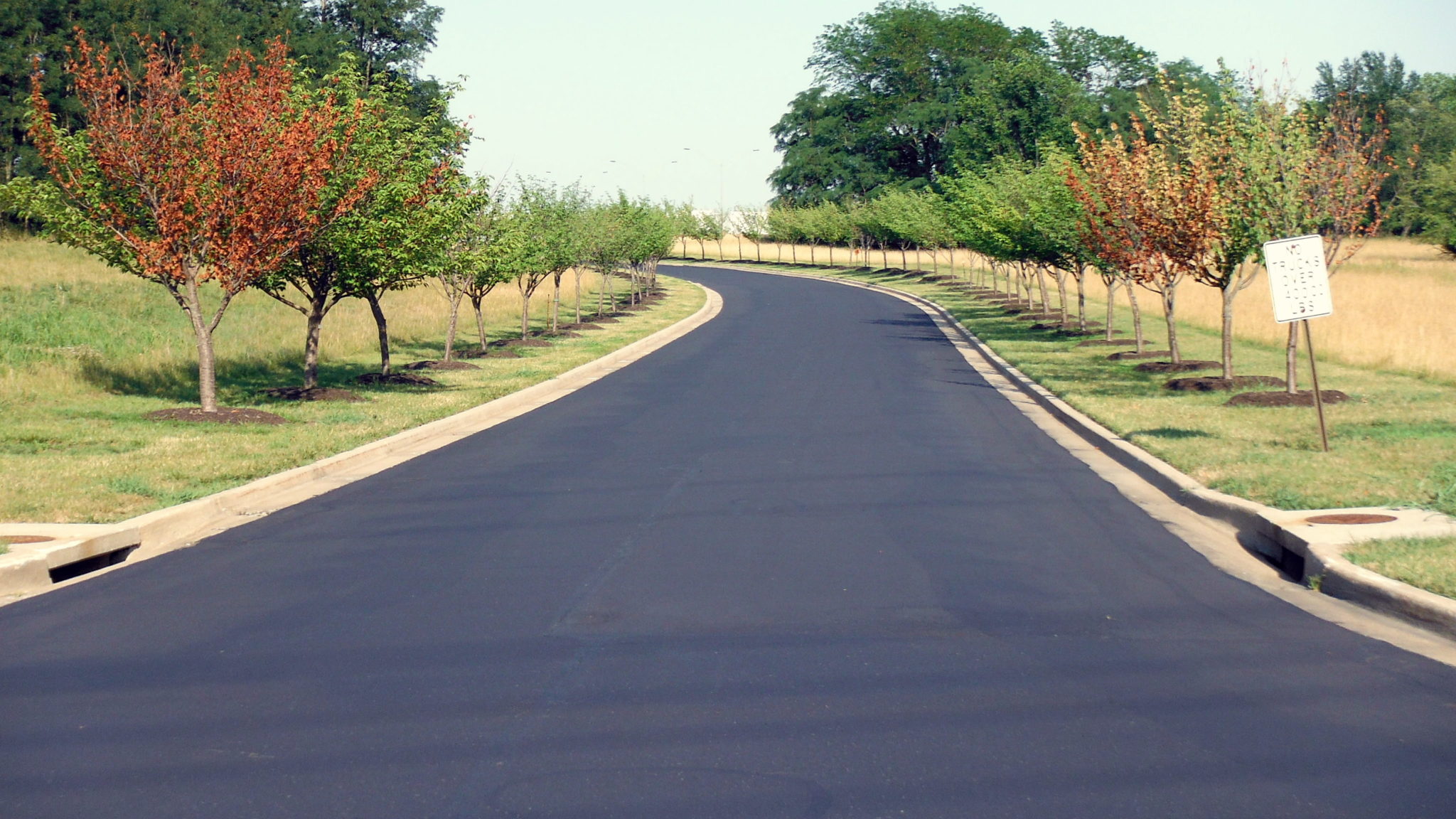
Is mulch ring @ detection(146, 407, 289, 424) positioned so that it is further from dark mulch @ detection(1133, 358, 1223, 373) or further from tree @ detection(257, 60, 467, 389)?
dark mulch @ detection(1133, 358, 1223, 373)

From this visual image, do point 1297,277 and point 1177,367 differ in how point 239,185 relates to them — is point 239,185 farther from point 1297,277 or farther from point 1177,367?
point 1177,367

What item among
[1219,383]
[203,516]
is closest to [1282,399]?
[1219,383]

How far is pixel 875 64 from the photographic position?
10438cm

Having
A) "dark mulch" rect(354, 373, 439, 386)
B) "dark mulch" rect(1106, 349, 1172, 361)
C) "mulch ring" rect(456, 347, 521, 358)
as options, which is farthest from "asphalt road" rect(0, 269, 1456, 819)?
"mulch ring" rect(456, 347, 521, 358)

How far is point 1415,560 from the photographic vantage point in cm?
802

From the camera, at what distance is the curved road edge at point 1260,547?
23.2 ft

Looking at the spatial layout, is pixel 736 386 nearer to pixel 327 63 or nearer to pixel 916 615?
pixel 916 615

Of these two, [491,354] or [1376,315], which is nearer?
[491,354]

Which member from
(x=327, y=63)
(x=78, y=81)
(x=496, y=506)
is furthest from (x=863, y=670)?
(x=327, y=63)

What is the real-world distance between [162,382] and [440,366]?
5.40 metres

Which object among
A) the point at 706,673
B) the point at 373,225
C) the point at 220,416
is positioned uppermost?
the point at 373,225

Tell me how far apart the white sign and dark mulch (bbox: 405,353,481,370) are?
50.9 feet

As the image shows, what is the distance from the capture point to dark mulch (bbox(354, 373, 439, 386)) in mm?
21516

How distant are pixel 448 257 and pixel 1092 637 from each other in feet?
57.4
